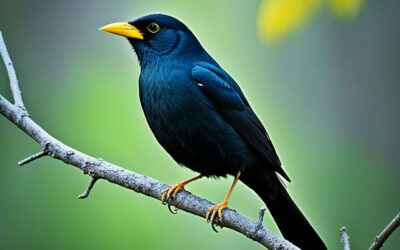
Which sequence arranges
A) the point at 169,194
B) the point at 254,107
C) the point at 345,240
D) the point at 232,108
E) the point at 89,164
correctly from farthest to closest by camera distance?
the point at 254,107, the point at 232,108, the point at 169,194, the point at 89,164, the point at 345,240

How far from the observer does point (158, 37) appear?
475 cm

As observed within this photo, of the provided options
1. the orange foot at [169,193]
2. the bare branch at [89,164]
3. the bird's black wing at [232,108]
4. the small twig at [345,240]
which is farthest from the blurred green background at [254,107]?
the small twig at [345,240]

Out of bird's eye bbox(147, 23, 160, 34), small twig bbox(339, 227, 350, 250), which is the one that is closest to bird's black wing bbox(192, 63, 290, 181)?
bird's eye bbox(147, 23, 160, 34)

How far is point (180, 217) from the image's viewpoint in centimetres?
570

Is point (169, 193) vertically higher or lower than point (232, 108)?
lower

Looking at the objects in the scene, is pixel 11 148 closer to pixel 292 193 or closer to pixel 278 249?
pixel 292 193

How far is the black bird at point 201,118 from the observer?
169 inches

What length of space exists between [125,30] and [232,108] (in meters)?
0.85

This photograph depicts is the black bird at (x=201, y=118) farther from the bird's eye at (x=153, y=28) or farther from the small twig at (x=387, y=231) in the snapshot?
the small twig at (x=387, y=231)

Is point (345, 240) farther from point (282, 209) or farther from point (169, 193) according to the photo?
point (282, 209)

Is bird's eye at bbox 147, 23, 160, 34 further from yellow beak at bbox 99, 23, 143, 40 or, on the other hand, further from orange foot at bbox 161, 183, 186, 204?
orange foot at bbox 161, 183, 186, 204

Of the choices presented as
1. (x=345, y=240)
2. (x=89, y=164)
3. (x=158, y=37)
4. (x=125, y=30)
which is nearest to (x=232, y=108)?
(x=158, y=37)

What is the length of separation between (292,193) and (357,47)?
1393mm

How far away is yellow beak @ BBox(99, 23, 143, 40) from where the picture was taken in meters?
4.57
